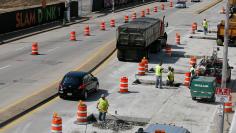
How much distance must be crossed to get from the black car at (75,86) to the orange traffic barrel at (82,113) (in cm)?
490

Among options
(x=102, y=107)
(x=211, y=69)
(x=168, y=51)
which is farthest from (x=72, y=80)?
(x=168, y=51)

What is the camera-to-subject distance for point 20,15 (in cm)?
5981

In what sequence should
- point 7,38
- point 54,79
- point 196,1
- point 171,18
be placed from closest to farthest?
point 54,79 < point 7,38 < point 171,18 < point 196,1

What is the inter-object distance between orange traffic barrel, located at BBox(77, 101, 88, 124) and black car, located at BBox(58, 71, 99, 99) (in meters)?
4.90

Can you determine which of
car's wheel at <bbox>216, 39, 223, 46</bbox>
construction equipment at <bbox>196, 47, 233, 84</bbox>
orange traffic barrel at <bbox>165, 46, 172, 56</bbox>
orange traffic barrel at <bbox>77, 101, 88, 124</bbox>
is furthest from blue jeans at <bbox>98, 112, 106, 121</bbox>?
A: car's wheel at <bbox>216, 39, 223, 46</bbox>

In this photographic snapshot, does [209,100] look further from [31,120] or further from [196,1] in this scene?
[196,1]

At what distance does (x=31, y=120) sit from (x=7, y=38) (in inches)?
1172

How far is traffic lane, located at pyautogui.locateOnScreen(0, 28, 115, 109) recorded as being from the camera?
34034 millimetres

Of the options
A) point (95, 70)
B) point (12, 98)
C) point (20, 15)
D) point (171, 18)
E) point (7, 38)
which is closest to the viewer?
point (12, 98)

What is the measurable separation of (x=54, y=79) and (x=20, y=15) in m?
23.9

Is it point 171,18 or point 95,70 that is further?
point 171,18

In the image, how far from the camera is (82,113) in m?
26.8

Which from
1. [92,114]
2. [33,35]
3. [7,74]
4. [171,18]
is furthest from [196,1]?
[92,114]

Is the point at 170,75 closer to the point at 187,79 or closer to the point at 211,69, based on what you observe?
the point at 187,79
